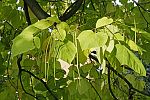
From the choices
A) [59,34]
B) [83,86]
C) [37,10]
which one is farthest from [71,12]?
[59,34]

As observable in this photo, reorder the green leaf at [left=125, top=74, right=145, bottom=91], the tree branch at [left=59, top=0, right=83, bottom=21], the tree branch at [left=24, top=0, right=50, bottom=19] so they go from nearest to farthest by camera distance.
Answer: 1. the tree branch at [left=24, top=0, right=50, bottom=19]
2. the tree branch at [left=59, top=0, right=83, bottom=21]
3. the green leaf at [left=125, top=74, right=145, bottom=91]

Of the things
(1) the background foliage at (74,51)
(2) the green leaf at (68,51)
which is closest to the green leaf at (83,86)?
(1) the background foliage at (74,51)

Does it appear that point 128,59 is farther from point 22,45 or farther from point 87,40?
point 22,45

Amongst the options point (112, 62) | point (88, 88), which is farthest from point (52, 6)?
point (112, 62)

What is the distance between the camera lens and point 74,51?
2.77 ft

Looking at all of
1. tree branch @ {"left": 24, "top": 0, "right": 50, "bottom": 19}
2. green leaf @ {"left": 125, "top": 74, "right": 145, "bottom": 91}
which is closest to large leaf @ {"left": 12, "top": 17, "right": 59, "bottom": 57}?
tree branch @ {"left": 24, "top": 0, "right": 50, "bottom": 19}

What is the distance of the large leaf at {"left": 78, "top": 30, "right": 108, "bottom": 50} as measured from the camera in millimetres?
795

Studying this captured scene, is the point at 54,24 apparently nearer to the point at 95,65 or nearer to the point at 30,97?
the point at 30,97

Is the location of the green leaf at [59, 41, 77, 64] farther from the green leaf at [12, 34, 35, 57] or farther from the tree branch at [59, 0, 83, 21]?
the tree branch at [59, 0, 83, 21]

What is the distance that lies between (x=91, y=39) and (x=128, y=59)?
0.31 feet

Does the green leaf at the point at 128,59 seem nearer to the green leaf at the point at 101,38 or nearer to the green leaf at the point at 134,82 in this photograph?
the green leaf at the point at 101,38

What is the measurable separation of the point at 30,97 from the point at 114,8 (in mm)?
593

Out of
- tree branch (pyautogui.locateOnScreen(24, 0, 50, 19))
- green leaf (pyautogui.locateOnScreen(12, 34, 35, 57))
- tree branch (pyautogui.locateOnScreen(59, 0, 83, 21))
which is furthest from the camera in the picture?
tree branch (pyautogui.locateOnScreen(59, 0, 83, 21))

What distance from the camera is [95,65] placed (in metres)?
1.59
